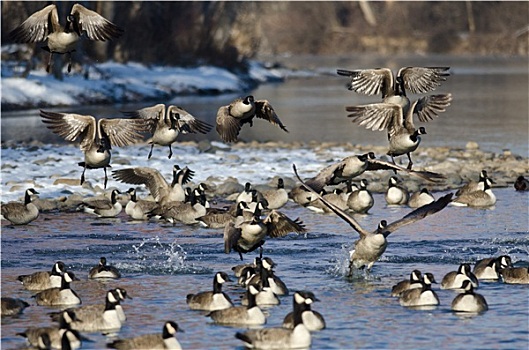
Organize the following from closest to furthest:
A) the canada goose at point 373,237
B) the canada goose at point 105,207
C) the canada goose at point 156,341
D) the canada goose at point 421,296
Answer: the canada goose at point 156,341 < the canada goose at point 421,296 < the canada goose at point 373,237 < the canada goose at point 105,207

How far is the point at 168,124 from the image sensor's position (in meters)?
14.7

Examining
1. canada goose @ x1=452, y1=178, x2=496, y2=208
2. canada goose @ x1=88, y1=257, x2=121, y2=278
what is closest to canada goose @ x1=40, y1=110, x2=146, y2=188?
canada goose @ x1=88, y1=257, x2=121, y2=278

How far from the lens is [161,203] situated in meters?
17.2

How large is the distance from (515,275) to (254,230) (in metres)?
3.05

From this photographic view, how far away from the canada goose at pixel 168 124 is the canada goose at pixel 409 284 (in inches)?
145

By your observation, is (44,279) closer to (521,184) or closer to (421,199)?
(421,199)

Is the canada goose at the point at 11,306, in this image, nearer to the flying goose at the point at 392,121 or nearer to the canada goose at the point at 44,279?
the canada goose at the point at 44,279

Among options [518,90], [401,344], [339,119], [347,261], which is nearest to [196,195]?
[347,261]

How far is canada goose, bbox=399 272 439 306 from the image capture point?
1157 centimetres

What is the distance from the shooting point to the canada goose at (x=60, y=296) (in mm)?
11688

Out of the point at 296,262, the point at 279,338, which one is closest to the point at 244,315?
the point at 279,338

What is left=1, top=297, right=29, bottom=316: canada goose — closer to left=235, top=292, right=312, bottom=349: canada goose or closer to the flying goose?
left=235, top=292, right=312, bottom=349: canada goose

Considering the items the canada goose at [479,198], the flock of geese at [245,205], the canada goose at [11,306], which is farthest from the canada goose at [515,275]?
the canada goose at [479,198]

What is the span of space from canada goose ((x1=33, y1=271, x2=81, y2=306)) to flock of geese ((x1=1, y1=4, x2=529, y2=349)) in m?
0.01
